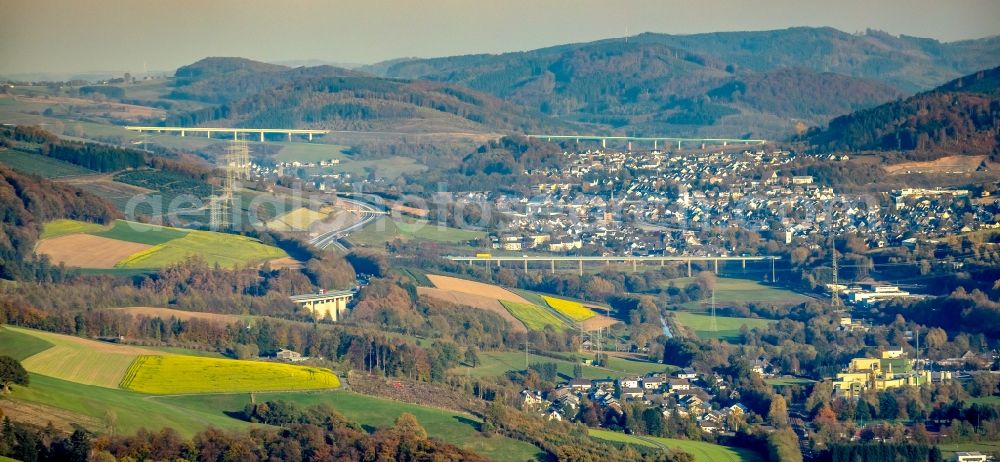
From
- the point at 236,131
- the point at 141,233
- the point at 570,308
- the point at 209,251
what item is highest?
the point at 236,131

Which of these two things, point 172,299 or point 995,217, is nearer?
point 172,299

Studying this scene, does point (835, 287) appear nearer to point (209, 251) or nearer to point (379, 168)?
point (209, 251)

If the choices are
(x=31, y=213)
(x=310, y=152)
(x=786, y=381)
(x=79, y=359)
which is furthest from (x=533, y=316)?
(x=310, y=152)

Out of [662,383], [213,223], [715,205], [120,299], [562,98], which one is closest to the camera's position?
[662,383]

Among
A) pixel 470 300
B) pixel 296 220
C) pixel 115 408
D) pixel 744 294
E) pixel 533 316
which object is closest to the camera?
pixel 115 408

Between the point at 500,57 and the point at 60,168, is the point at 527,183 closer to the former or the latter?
the point at 60,168

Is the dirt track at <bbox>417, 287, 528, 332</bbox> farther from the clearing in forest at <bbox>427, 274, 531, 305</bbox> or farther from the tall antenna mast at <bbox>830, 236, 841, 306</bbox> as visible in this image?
the tall antenna mast at <bbox>830, 236, 841, 306</bbox>

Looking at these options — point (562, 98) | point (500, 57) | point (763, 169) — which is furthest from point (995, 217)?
point (500, 57)
